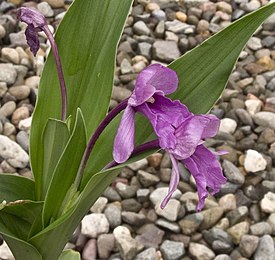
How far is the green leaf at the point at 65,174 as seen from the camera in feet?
3.25

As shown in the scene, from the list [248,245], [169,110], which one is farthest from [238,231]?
[169,110]

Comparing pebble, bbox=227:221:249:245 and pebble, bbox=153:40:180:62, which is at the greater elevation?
pebble, bbox=153:40:180:62

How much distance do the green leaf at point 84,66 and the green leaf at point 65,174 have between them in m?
0.09

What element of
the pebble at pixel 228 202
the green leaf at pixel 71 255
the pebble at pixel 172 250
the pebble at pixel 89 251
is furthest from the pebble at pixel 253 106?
the green leaf at pixel 71 255

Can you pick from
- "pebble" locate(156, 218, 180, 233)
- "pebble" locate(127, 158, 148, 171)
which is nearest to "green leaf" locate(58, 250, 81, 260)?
"pebble" locate(156, 218, 180, 233)

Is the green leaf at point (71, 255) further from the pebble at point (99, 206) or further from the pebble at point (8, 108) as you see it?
the pebble at point (8, 108)

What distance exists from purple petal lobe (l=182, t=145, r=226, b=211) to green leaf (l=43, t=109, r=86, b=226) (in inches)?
7.2

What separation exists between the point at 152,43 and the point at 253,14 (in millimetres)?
1232

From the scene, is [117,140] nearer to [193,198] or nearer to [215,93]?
[215,93]

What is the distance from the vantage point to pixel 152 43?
7.47ft

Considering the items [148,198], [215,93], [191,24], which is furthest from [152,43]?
[215,93]

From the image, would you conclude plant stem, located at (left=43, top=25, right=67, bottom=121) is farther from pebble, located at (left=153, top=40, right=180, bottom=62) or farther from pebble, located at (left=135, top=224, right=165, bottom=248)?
pebble, located at (left=153, top=40, right=180, bottom=62)

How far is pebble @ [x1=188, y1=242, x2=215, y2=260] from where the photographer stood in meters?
1.67

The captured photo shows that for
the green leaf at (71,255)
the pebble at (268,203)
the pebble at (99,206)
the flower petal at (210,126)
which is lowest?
the pebble at (268,203)
